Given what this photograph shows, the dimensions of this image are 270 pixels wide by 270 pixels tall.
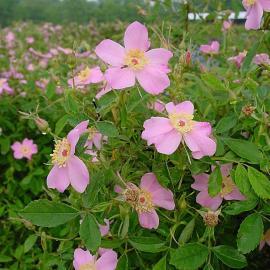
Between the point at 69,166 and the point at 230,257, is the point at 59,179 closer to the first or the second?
the point at 69,166

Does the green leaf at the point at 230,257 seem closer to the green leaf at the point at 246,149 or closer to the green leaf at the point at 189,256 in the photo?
the green leaf at the point at 189,256

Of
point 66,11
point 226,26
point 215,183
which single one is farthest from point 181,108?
point 66,11

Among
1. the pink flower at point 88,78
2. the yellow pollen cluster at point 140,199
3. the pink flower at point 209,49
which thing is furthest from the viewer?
the pink flower at point 209,49

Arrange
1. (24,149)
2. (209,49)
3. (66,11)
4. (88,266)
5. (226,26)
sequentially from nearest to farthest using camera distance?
(88,266), (209,49), (226,26), (24,149), (66,11)

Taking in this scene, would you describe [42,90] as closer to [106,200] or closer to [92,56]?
[92,56]

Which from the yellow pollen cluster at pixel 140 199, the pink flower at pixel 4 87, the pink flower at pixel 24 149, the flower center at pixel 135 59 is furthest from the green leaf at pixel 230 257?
the pink flower at pixel 4 87

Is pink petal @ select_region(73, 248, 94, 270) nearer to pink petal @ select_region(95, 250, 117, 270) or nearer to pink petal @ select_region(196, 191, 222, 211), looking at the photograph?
pink petal @ select_region(95, 250, 117, 270)

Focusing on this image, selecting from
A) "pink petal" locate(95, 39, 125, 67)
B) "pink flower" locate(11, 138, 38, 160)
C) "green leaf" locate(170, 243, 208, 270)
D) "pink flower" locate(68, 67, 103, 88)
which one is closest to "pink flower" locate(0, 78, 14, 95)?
"pink flower" locate(11, 138, 38, 160)
